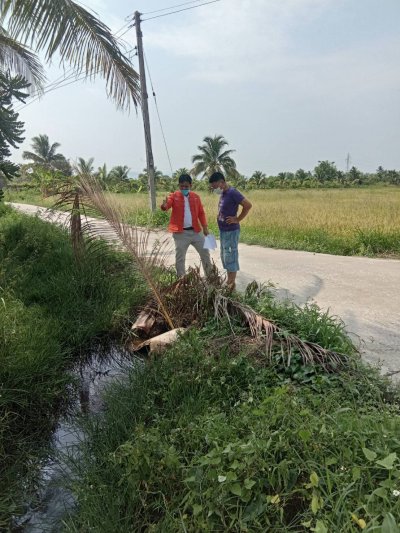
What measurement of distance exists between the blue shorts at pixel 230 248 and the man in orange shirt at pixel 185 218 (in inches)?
10.3

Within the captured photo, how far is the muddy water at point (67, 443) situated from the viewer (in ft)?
6.63

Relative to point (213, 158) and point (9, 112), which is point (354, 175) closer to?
point (213, 158)

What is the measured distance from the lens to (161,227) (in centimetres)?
1128

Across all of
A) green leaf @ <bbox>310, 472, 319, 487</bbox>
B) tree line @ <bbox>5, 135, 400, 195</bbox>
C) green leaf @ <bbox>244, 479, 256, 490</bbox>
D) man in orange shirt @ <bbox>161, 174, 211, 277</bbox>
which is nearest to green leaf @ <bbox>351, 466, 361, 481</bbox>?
green leaf @ <bbox>310, 472, 319, 487</bbox>

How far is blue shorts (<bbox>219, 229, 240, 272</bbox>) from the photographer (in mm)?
4453

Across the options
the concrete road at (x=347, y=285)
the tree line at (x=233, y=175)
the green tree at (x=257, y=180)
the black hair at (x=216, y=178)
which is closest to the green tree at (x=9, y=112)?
the concrete road at (x=347, y=285)

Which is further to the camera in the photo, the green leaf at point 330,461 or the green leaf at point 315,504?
the green leaf at point 330,461

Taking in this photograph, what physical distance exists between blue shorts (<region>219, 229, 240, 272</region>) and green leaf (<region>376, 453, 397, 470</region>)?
3.05 metres

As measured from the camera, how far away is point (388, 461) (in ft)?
5.22

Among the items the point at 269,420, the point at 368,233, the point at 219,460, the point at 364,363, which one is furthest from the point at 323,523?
the point at 368,233

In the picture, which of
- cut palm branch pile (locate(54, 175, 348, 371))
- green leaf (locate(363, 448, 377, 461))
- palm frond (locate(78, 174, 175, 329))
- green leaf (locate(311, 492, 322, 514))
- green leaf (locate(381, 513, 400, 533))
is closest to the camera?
green leaf (locate(381, 513, 400, 533))

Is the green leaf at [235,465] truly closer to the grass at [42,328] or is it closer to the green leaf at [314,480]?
the green leaf at [314,480]

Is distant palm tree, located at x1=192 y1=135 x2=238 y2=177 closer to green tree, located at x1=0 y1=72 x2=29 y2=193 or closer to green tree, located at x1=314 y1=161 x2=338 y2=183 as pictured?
green tree, located at x1=314 y1=161 x2=338 y2=183

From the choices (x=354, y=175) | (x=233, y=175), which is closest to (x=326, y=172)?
(x=354, y=175)
